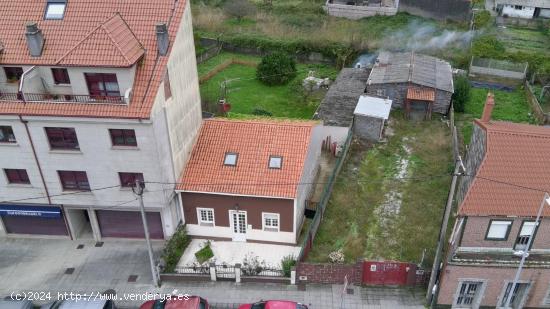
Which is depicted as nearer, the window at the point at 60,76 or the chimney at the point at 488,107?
the window at the point at 60,76

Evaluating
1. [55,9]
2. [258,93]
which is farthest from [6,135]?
[258,93]

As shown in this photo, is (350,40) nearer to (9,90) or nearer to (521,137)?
(521,137)

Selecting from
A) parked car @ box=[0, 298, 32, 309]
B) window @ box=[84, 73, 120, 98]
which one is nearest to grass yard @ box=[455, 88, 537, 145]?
window @ box=[84, 73, 120, 98]

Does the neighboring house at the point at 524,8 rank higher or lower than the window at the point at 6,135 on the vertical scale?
lower

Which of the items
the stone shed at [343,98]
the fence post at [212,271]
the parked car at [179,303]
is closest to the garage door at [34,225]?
the parked car at [179,303]

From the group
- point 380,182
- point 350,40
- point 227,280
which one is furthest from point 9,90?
point 350,40

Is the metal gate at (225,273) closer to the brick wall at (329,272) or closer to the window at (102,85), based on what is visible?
the brick wall at (329,272)
